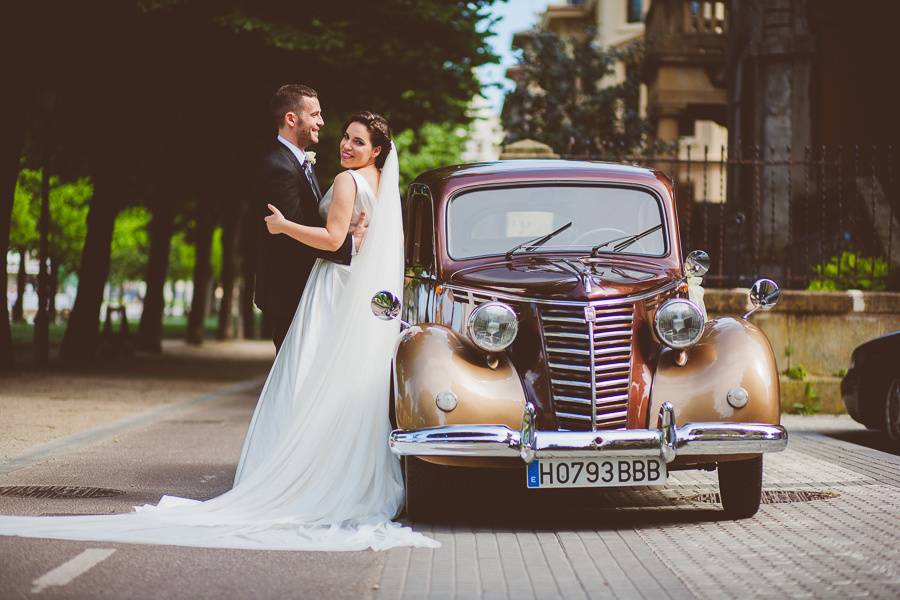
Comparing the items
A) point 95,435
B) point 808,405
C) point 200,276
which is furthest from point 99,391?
point 200,276

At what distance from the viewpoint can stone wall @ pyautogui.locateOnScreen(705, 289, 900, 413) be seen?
1455 cm

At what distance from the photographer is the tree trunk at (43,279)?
20594 mm

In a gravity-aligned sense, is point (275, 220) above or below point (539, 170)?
below

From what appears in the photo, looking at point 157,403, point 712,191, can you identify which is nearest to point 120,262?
point 712,191

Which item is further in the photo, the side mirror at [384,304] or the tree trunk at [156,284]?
the tree trunk at [156,284]

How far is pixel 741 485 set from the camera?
24.2ft

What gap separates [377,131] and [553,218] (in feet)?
4.03

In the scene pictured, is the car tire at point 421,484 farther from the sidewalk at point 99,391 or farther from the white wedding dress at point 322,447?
the sidewalk at point 99,391

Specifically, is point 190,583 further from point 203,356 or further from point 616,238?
point 203,356

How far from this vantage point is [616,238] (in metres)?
8.21

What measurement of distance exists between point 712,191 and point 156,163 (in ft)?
59.1

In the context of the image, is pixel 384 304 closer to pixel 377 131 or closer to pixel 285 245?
pixel 285 245

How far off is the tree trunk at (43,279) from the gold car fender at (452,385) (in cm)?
1440

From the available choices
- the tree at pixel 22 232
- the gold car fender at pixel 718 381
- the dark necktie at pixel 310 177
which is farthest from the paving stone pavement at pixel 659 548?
the tree at pixel 22 232
